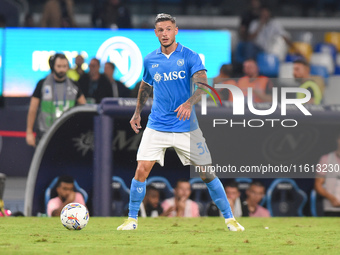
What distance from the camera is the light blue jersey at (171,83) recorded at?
22.9ft

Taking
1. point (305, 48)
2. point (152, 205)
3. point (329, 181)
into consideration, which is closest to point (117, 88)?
point (152, 205)

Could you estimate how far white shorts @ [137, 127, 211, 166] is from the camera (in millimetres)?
6984

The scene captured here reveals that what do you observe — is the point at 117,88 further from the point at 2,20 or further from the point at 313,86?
the point at 2,20

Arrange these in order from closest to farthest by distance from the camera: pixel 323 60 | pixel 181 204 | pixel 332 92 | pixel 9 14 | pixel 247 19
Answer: pixel 181 204, pixel 332 92, pixel 9 14, pixel 247 19, pixel 323 60

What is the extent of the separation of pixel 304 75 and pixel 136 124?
13.5ft

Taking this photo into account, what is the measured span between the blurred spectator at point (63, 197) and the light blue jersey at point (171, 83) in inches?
102

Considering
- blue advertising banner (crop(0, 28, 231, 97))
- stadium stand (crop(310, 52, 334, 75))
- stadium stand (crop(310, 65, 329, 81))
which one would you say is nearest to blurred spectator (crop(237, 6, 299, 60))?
stadium stand (crop(310, 65, 329, 81))

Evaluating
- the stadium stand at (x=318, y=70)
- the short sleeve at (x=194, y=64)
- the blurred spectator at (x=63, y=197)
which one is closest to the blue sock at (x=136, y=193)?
the short sleeve at (x=194, y=64)

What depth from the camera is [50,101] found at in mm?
9555

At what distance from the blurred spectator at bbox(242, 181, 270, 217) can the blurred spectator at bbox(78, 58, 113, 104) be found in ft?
8.13

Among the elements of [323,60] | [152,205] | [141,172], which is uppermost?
[323,60]

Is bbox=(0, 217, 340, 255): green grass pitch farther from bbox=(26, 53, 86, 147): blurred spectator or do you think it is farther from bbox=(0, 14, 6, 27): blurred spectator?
bbox=(0, 14, 6, 27): blurred spectator

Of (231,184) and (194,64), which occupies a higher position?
(194,64)

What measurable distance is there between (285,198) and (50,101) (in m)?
3.52
